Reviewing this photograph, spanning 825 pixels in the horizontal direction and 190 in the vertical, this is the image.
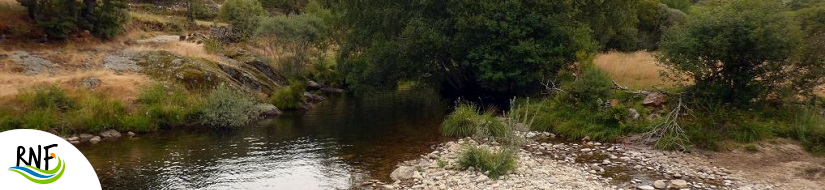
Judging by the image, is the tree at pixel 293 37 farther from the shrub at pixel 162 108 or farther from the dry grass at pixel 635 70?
the dry grass at pixel 635 70

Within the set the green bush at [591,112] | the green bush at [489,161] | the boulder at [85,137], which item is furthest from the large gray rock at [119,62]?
the green bush at [489,161]

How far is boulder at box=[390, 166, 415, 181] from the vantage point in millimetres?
15344

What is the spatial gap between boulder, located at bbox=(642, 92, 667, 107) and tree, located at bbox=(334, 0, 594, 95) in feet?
18.5

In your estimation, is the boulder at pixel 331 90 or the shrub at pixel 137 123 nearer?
the shrub at pixel 137 123

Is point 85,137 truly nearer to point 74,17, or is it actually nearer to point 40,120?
point 40,120

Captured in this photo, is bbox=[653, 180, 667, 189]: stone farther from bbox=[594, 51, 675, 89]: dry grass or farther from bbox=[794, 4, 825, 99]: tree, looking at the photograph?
bbox=[594, 51, 675, 89]: dry grass

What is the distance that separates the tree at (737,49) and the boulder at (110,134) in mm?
21879

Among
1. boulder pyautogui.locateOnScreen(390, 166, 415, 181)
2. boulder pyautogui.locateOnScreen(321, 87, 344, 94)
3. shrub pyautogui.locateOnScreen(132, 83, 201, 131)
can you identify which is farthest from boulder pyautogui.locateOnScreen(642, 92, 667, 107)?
boulder pyautogui.locateOnScreen(321, 87, 344, 94)

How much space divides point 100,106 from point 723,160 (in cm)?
2408

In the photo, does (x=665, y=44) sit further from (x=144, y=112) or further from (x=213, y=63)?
(x=213, y=63)

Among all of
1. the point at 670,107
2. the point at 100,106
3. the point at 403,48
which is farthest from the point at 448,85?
the point at 100,106

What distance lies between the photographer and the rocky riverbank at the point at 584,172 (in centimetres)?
1391

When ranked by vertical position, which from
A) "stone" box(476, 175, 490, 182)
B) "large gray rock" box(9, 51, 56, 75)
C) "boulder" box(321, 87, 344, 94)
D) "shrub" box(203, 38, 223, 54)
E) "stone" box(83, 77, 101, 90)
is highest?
"shrub" box(203, 38, 223, 54)

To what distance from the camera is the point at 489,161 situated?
14977mm
